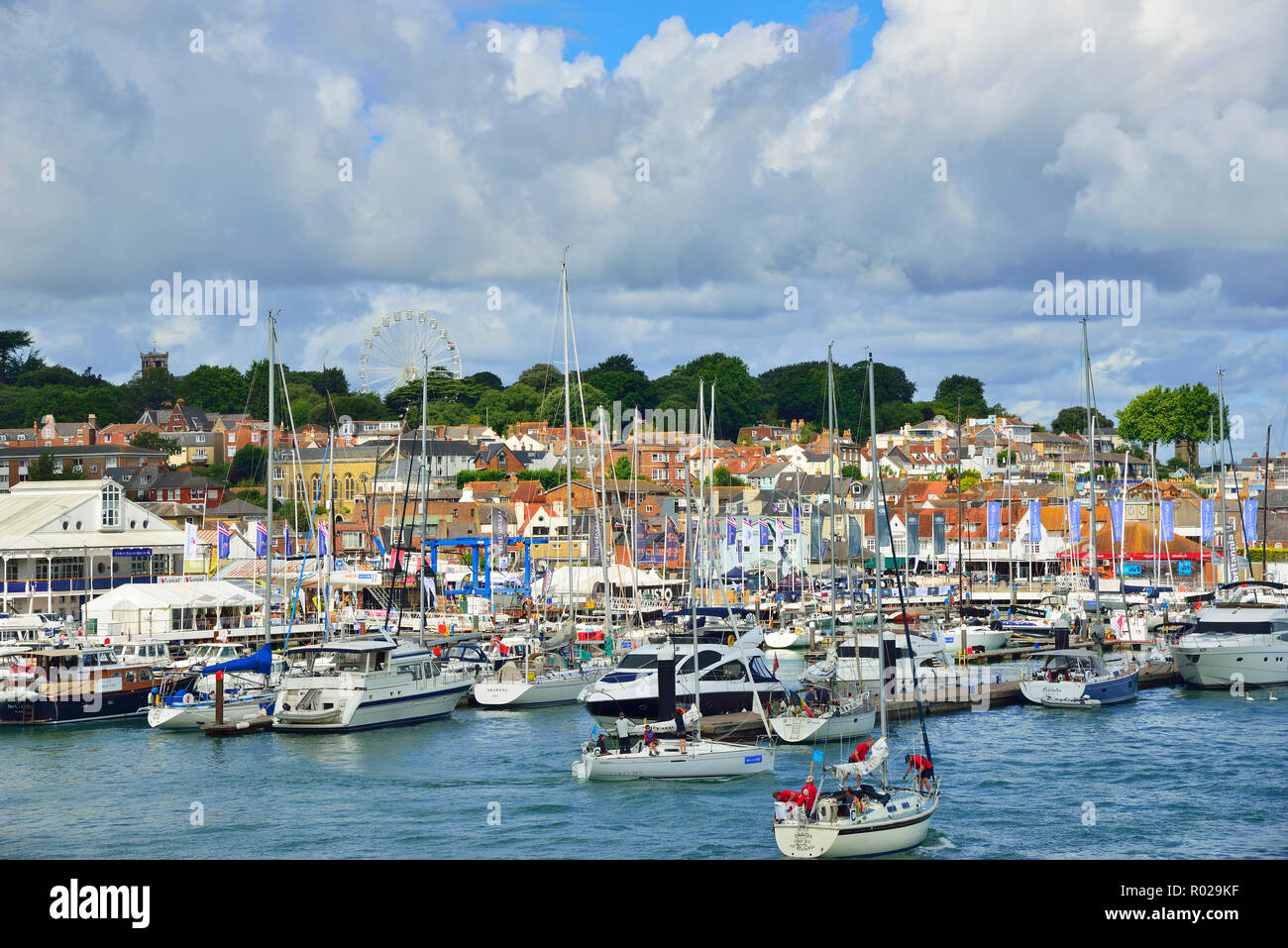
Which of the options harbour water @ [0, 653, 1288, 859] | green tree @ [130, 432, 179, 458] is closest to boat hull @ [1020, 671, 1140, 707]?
harbour water @ [0, 653, 1288, 859]

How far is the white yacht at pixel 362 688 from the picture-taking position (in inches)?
1465

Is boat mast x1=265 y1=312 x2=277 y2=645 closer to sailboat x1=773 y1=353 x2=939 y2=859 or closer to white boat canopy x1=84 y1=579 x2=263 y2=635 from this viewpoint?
white boat canopy x1=84 y1=579 x2=263 y2=635

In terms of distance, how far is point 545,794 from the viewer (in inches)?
1160

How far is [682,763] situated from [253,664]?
676 inches

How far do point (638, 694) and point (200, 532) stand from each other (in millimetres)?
40656

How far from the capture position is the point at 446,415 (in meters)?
172

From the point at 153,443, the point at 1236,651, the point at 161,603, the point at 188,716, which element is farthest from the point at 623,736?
the point at 153,443

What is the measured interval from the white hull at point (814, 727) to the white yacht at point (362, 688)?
1108 cm

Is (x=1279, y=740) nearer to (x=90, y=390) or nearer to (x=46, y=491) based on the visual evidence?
(x=46, y=491)

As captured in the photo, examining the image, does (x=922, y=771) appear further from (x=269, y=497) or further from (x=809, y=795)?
(x=269, y=497)

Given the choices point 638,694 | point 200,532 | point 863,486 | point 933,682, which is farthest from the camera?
point 863,486

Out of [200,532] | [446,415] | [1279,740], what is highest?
[446,415]

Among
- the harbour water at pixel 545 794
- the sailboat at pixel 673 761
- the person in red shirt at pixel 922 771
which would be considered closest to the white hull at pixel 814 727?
the harbour water at pixel 545 794
